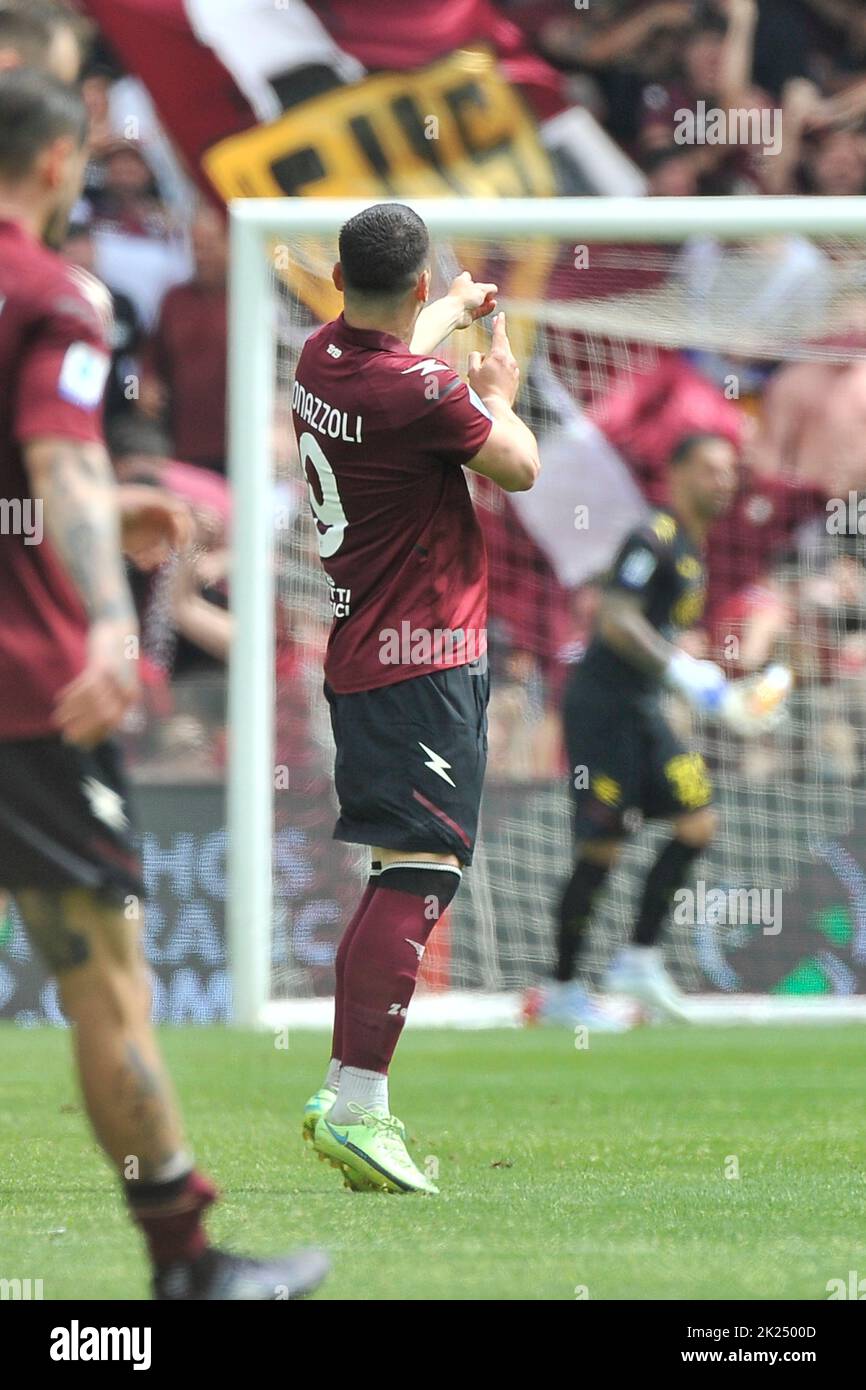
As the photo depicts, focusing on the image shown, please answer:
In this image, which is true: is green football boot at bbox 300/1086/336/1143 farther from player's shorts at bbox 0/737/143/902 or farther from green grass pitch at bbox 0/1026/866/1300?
Result: player's shorts at bbox 0/737/143/902

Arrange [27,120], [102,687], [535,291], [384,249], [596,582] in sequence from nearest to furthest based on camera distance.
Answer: [102,687] < [27,120] < [384,249] < [535,291] < [596,582]

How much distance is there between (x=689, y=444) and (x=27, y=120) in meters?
6.79

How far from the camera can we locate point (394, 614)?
549cm

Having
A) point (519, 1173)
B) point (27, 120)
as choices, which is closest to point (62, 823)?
point (27, 120)

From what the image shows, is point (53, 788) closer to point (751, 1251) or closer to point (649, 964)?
point (751, 1251)

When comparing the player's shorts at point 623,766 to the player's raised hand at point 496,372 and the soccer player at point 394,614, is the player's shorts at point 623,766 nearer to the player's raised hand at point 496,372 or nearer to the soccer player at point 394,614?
the soccer player at point 394,614

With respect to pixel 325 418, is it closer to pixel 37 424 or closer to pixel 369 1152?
pixel 369 1152

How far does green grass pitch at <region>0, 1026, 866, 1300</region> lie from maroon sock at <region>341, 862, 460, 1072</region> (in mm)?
364

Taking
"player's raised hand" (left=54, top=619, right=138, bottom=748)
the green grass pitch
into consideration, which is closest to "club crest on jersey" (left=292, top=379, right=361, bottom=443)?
the green grass pitch

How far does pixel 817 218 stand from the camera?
9.98m

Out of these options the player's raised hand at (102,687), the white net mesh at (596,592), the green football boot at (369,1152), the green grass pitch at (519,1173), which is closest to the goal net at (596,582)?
the white net mesh at (596,592)

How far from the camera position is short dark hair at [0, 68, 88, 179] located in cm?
377

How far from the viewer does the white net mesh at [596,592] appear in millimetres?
10727
